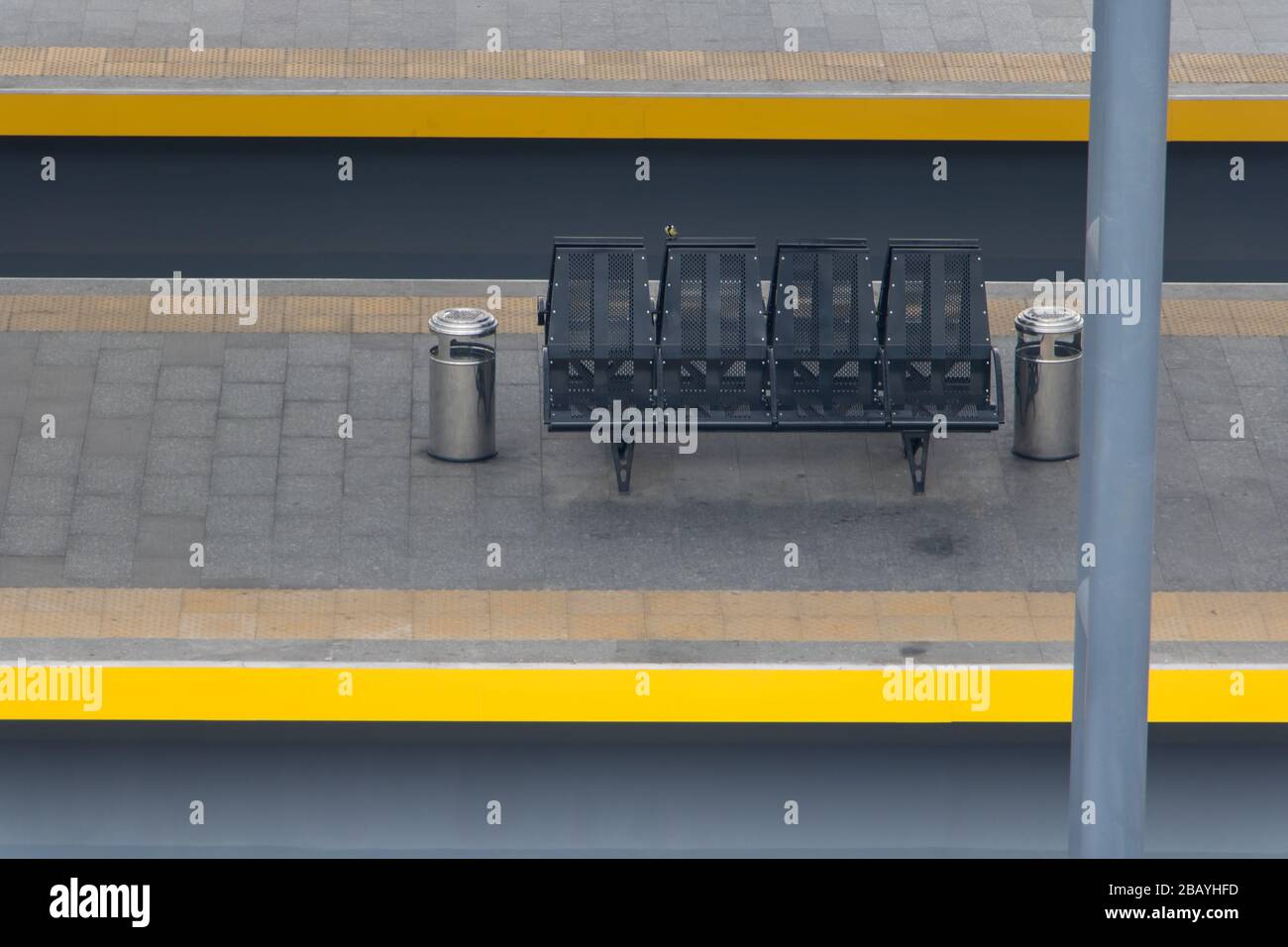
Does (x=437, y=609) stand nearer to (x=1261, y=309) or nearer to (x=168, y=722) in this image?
(x=168, y=722)

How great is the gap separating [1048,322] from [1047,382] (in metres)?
0.31

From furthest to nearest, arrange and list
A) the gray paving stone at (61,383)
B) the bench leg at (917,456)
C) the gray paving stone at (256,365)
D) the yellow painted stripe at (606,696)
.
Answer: the gray paving stone at (256,365) < the gray paving stone at (61,383) < the bench leg at (917,456) < the yellow painted stripe at (606,696)

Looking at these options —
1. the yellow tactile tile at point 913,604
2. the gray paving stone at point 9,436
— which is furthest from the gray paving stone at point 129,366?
the yellow tactile tile at point 913,604

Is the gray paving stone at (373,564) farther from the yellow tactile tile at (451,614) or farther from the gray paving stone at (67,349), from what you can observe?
the gray paving stone at (67,349)

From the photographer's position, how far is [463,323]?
418 inches

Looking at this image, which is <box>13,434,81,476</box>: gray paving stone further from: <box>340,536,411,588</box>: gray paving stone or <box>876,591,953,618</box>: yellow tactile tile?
<box>876,591,953,618</box>: yellow tactile tile

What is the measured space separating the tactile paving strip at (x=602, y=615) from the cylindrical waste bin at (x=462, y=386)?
3.85 ft

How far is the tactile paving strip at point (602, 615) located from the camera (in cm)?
960

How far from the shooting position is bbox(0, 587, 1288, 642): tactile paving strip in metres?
9.60

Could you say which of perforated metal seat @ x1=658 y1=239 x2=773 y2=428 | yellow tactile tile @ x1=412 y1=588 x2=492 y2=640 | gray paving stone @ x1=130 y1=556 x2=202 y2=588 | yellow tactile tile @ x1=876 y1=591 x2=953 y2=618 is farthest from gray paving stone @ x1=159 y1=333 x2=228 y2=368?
yellow tactile tile @ x1=876 y1=591 x2=953 y2=618

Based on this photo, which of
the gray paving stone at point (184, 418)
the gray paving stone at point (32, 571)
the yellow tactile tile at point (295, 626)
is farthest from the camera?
the gray paving stone at point (184, 418)

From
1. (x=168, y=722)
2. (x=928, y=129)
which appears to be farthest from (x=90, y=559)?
(x=928, y=129)

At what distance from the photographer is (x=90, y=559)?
1009 cm

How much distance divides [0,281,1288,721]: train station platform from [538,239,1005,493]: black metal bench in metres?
0.46
